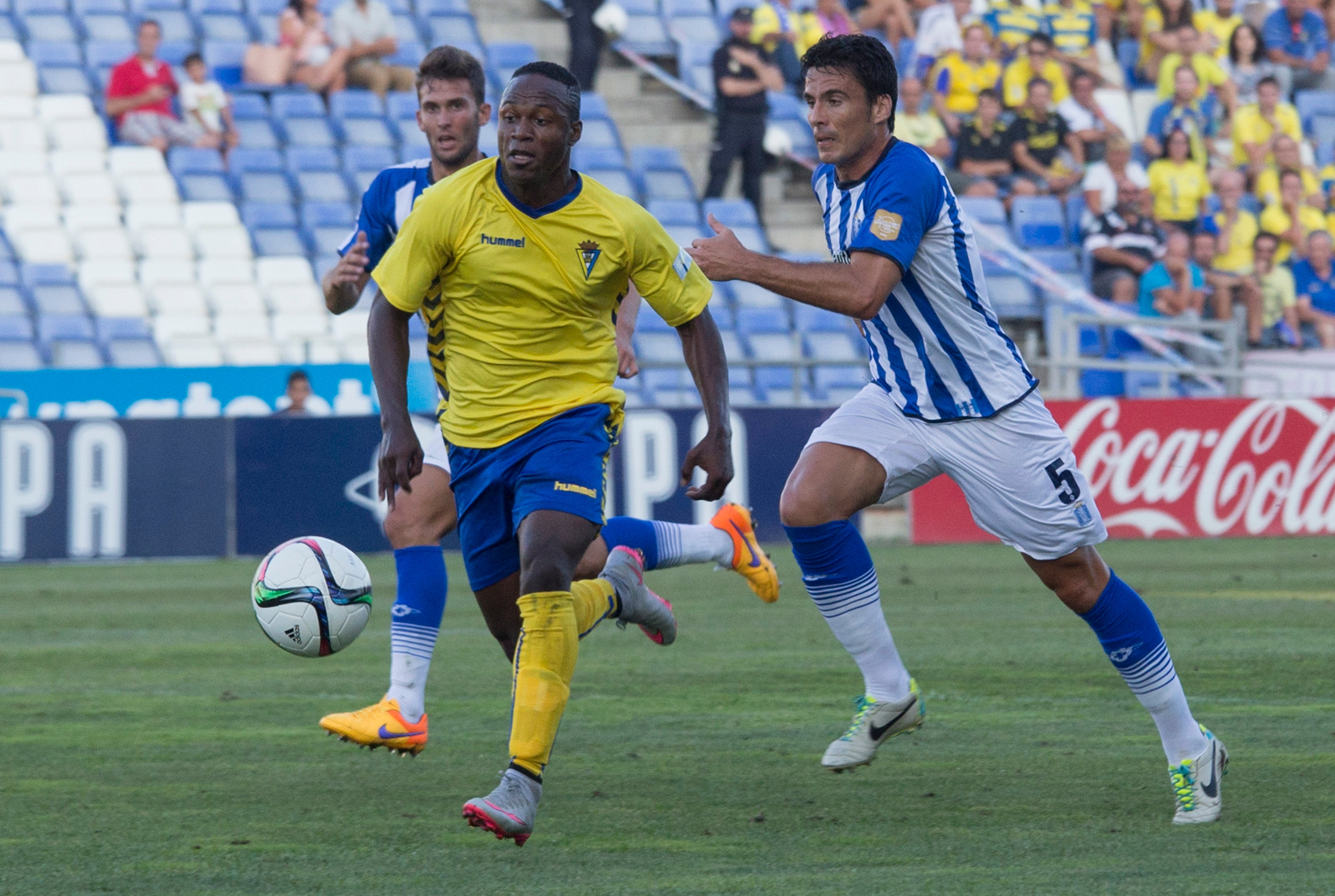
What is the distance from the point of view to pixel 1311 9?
2216 cm

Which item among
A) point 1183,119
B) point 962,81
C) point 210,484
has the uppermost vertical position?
point 962,81

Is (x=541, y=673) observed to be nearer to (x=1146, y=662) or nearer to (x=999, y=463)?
(x=999, y=463)

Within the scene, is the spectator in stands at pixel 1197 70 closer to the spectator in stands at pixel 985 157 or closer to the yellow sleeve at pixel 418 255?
the spectator in stands at pixel 985 157

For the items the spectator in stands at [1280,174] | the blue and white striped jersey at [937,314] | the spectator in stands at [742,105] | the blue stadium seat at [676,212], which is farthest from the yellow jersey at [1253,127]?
the blue and white striped jersey at [937,314]

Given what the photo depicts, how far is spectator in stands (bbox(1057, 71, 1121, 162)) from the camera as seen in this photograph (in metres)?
20.2

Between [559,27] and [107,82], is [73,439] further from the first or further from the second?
[559,27]

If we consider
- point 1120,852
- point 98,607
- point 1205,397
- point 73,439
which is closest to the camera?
point 1120,852

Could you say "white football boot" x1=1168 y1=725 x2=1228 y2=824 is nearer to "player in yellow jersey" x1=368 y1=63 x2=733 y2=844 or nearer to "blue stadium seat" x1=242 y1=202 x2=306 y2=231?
"player in yellow jersey" x1=368 y1=63 x2=733 y2=844

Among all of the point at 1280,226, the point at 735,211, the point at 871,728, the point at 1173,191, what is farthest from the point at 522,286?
the point at 1280,226

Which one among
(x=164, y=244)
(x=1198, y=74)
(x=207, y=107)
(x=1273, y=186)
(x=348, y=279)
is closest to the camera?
(x=348, y=279)

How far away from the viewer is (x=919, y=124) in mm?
19359

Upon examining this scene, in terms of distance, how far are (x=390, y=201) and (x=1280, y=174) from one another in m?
15.7

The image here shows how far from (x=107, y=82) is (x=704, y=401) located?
14915 millimetres

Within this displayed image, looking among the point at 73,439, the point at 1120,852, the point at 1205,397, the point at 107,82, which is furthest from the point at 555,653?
the point at 107,82
